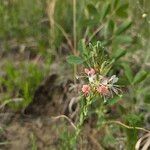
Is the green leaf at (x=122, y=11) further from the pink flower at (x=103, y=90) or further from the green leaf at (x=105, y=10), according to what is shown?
the pink flower at (x=103, y=90)

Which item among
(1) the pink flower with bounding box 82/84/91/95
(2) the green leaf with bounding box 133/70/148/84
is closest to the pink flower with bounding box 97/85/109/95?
(1) the pink flower with bounding box 82/84/91/95

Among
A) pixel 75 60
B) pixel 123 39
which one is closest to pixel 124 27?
pixel 123 39

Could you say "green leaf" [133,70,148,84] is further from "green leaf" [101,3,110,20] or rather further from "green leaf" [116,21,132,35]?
"green leaf" [101,3,110,20]

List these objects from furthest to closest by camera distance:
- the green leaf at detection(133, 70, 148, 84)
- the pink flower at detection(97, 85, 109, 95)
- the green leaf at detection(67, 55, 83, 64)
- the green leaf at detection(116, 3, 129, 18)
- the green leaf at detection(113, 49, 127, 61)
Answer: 1. the green leaf at detection(116, 3, 129, 18)
2. the green leaf at detection(113, 49, 127, 61)
3. the green leaf at detection(133, 70, 148, 84)
4. the green leaf at detection(67, 55, 83, 64)
5. the pink flower at detection(97, 85, 109, 95)

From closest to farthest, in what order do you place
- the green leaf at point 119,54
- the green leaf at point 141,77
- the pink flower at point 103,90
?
the pink flower at point 103,90 < the green leaf at point 141,77 < the green leaf at point 119,54

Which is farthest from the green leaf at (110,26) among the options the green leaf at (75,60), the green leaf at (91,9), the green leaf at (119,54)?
the green leaf at (75,60)

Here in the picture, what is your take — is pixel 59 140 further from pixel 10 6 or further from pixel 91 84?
pixel 10 6

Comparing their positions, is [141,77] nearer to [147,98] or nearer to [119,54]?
[147,98]

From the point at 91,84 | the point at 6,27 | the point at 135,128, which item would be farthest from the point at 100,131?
the point at 6,27
